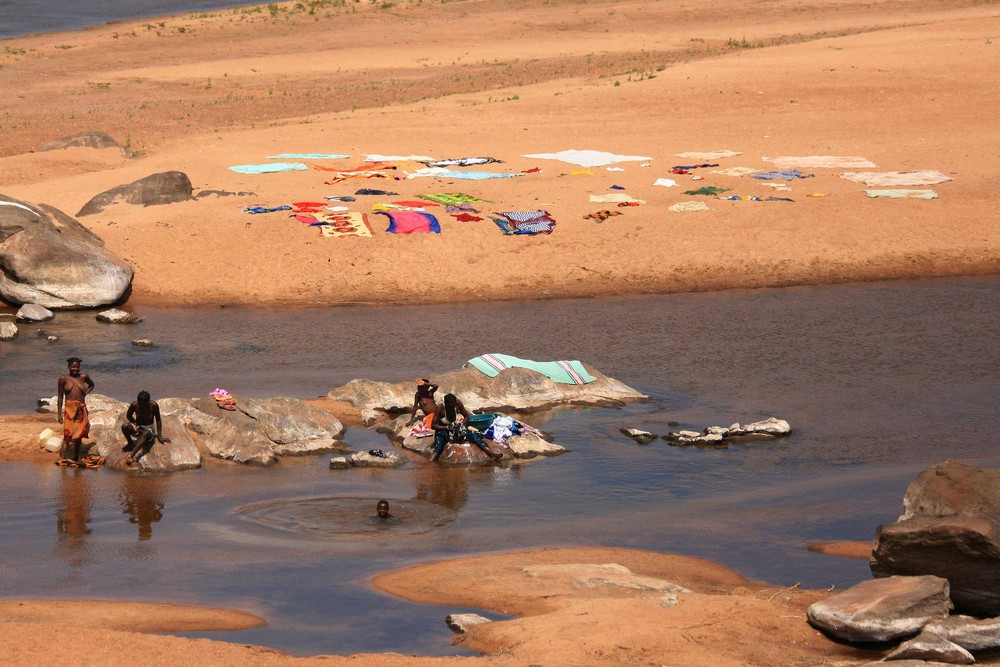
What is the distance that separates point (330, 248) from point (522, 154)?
914cm

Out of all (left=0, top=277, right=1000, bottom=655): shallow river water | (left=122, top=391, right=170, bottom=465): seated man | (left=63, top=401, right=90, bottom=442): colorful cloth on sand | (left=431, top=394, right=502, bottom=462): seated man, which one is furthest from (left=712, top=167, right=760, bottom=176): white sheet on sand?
(left=63, top=401, right=90, bottom=442): colorful cloth on sand

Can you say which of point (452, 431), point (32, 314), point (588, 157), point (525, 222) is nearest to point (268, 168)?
point (525, 222)

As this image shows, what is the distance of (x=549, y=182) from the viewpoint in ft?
110

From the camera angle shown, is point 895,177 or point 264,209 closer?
point 264,209

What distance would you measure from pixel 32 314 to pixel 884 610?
1908 centimetres

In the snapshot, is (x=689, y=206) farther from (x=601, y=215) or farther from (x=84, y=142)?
(x=84, y=142)

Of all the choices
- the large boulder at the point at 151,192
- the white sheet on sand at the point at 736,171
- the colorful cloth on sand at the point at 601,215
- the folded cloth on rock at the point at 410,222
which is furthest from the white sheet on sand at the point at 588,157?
the large boulder at the point at 151,192

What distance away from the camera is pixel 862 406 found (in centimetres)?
2019

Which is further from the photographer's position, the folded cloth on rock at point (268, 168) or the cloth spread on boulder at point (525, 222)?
the folded cloth on rock at point (268, 168)

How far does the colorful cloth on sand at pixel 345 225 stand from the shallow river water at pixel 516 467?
3589mm

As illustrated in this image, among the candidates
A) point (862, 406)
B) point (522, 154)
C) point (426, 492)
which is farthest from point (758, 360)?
point (522, 154)

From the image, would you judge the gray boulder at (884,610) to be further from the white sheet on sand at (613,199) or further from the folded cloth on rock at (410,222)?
the white sheet on sand at (613,199)

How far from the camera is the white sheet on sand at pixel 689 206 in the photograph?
3144 centimetres

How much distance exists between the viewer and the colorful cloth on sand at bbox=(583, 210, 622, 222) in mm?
→ 30797
